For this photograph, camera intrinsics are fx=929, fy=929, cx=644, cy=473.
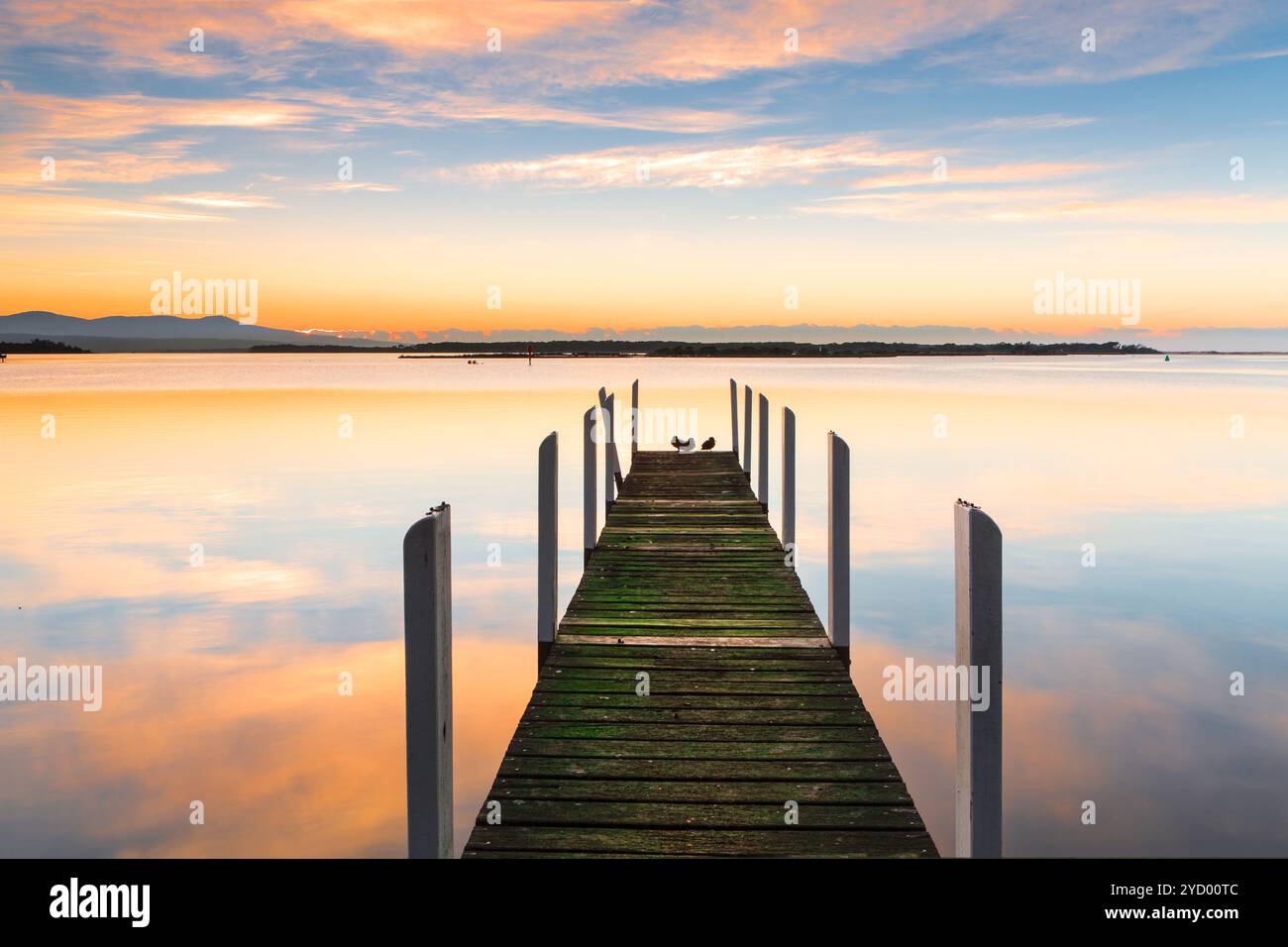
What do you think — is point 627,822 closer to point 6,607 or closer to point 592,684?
point 592,684

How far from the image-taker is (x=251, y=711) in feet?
29.0

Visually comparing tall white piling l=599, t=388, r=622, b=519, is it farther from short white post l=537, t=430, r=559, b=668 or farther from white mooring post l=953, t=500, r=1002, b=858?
white mooring post l=953, t=500, r=1002, b=858

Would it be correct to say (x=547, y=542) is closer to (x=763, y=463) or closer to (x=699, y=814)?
(x=699, y=814)

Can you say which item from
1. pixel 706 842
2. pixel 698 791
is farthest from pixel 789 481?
pixel 706 842

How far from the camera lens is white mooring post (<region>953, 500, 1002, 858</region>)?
3.64 metres

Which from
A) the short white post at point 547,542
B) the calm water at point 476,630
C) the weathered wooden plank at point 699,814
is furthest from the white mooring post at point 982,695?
the short white post at point 547,542

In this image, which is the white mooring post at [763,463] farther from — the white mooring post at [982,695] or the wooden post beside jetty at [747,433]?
the white mooring post at [982,695]

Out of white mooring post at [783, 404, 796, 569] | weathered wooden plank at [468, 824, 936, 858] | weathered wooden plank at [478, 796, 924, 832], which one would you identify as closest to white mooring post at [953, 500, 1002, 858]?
weathered wooden plank at [468, 824, 936, 858]

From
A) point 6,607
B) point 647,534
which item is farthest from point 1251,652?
point 6,607

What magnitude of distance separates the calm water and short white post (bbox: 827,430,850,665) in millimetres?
1317

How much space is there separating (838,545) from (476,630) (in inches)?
213

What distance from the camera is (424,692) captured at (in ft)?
11.8

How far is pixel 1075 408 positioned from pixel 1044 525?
3277 cm

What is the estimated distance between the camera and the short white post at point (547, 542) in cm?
736
